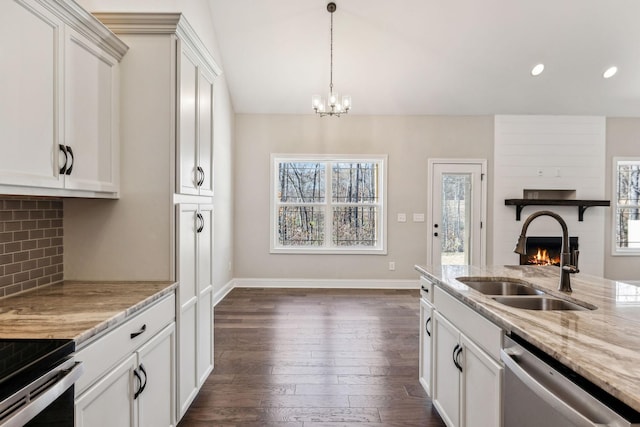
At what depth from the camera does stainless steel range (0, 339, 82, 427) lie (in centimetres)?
91

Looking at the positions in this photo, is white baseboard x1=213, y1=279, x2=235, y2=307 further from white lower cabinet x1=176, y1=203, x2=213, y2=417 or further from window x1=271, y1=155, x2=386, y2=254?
white lower cabinet x1=176, y1=203, x2=213, y2=417

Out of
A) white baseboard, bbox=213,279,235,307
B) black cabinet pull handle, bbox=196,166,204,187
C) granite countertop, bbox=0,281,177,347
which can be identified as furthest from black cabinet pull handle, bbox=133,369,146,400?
white baseboard, bbox=213,279,235,307

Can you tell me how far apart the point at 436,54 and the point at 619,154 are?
11.7ft

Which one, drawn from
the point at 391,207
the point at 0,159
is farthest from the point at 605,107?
the point at 0,159

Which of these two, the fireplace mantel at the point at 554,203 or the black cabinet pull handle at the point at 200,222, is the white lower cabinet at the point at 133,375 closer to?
the black cabinet pull handle at the point at 200,222

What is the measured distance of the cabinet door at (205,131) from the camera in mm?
2377

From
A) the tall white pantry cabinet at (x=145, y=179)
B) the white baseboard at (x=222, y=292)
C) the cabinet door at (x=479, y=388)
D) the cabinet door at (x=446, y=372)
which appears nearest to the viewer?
the cabinet door at (x=479, y=388)

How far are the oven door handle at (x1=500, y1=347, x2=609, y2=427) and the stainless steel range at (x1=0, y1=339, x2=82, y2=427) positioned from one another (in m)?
1.44

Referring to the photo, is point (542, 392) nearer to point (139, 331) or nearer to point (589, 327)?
point (589, 327)

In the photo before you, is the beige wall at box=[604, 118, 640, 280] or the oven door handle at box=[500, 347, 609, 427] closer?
the oven door handle at box=[500, 347, 609, 427]

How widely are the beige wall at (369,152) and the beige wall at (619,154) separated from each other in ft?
6.34

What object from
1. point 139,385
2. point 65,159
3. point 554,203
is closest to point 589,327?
point 139,385

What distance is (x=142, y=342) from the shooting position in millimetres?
1668

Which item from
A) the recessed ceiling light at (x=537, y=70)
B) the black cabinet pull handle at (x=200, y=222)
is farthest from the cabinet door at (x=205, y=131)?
the recessed ceiling light at (x=537, y=70)
